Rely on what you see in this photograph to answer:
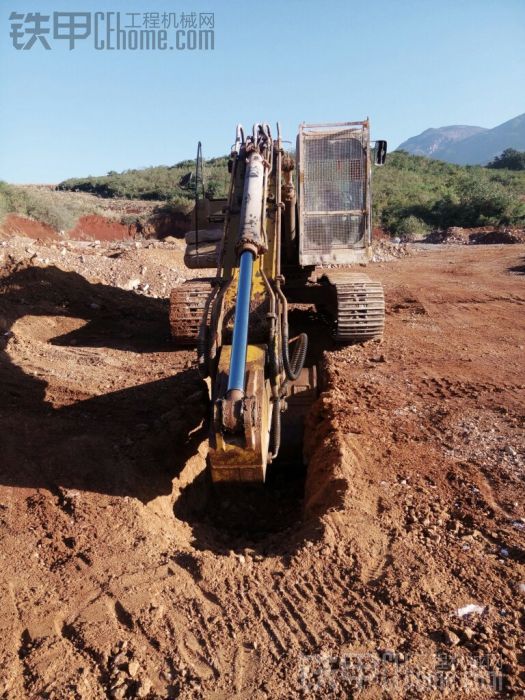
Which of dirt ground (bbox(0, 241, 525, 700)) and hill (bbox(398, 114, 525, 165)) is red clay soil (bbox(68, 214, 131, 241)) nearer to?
dirt ground (bbox(0, 241, 525, 700))

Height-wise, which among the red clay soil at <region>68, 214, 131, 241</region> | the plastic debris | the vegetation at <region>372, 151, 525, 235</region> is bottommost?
the plastic debris

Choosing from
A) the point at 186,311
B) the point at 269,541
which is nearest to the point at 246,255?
the point at 269,541

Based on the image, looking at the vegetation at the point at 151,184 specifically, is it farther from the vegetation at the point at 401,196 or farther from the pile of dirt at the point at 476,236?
the pile of dirt at the point at 476,236

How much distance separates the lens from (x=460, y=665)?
3254 mm

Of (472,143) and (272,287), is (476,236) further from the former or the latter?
(472,143)

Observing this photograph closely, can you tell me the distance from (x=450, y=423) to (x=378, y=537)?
2.26 meters

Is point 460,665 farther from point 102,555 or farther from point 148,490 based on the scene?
point 148,490

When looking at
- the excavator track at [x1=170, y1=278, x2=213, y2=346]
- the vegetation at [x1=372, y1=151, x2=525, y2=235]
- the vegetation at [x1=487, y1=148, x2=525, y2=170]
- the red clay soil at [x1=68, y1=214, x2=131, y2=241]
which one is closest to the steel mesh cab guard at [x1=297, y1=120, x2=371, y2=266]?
the excavator track at [x1=170, y1=278, x2=213, y2=346]

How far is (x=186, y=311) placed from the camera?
9266 millimetres

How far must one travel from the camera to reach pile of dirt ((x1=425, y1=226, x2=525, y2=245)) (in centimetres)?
2310

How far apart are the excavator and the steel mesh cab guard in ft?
0.04

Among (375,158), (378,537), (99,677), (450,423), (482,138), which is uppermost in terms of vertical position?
(482,138)

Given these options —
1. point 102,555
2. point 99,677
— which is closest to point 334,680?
point 99,677

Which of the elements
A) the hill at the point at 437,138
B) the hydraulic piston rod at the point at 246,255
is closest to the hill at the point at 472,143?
the hill at the point at 437,138
